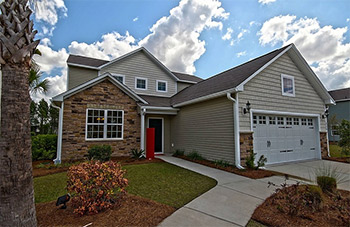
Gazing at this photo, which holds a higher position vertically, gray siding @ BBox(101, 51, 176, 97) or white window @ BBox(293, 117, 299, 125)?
gray siding @ BBox(101, 51, 176, 97)

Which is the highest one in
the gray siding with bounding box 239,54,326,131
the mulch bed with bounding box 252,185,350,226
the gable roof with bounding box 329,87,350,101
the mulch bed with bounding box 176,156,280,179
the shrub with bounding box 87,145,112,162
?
→ the gable roof with bounding box 329,87,350,101

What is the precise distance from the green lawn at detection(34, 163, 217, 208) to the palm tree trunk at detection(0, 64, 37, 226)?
187cm

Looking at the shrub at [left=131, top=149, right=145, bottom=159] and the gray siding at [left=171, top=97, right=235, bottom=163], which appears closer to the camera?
the gray siding at [left=171, top=97, right=235, bottom=163]

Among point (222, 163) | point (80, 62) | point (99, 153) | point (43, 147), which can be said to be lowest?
point (222, 163)

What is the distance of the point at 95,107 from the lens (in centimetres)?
955

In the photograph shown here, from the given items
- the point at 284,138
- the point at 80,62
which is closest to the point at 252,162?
the point at 284,138

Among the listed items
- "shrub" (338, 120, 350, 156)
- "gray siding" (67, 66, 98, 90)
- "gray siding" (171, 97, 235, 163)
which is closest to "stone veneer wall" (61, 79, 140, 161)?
"gray siding" (171, 97, 235, 163)

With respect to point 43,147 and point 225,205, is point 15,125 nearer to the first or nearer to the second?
point 225,205

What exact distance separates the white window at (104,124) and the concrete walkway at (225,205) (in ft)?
Result: 20.6

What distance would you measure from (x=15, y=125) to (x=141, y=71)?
11942 millimetres

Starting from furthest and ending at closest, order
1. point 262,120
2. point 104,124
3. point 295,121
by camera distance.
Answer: point 295,121 → point 104,124 → point 262,120

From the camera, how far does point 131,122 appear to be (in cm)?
1049

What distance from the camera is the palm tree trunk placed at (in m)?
2.47

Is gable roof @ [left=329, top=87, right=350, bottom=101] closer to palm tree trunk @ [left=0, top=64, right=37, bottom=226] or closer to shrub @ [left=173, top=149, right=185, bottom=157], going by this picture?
shrub @ [left=173, top=149, right=185, bottom=157]
